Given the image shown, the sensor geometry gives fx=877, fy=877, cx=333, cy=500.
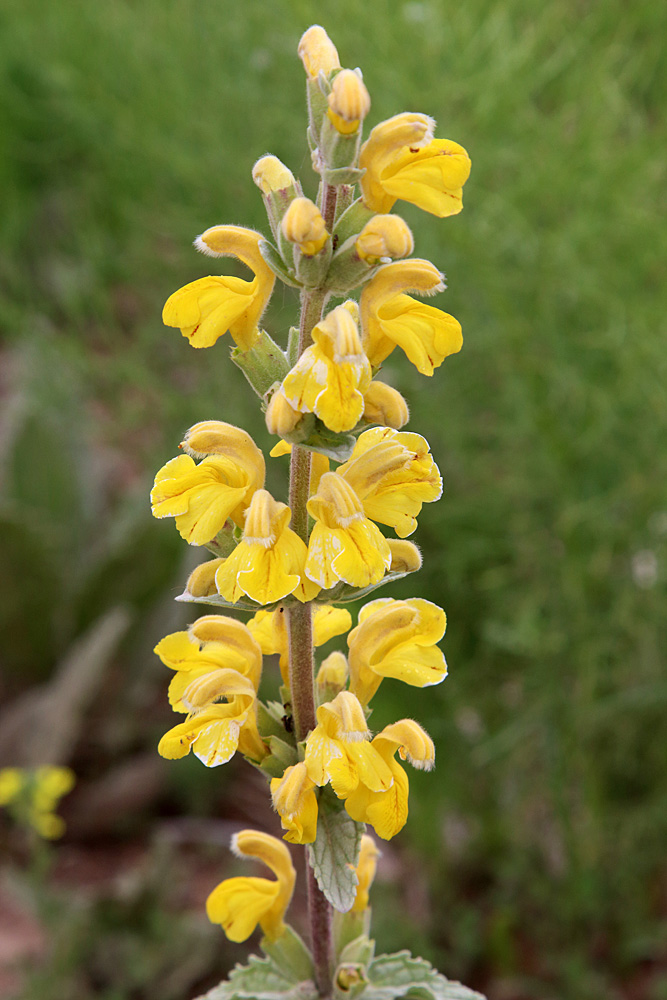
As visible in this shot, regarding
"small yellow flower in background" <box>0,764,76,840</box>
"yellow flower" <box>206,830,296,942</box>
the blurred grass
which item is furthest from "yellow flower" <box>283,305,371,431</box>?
"small yellow flower in background" <box>0,764,76,840</box>

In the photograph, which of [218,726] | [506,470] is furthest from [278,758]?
[506,470]

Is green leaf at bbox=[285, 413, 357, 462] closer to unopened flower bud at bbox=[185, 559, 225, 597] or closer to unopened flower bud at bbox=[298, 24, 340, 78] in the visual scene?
unopened flower bud at bbox=[185, 559, 225, 597]

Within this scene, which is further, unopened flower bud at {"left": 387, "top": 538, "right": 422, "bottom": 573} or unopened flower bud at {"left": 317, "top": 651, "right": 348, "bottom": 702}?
unopened flower bud at {"left": 317, "top": 651, "right": 348, "bottom": 702}

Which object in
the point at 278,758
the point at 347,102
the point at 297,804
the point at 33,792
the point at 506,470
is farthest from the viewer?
the point at 506,470

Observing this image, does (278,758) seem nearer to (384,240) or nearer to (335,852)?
(335,852)

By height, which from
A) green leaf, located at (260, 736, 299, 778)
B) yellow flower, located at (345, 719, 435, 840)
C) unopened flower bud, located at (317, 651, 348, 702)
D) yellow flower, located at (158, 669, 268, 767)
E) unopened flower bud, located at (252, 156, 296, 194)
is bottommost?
yellow flower, located at (345, 719, 435, 840)

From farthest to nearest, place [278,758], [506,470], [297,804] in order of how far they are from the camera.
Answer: [506,470] < [278,758] < [297,804]

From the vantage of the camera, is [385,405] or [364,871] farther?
[364,871]
